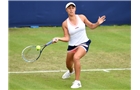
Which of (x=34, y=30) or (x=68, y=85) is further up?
(x=34, y=30)

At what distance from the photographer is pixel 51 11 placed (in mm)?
23250

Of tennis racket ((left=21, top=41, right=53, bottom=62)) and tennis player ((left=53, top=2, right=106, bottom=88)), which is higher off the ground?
tennis player ((left=53, top=2, right=106, bottom=88))

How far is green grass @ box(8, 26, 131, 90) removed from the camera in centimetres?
1330

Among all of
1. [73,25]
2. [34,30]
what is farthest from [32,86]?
[34,30]

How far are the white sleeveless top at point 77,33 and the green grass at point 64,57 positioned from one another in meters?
1.09

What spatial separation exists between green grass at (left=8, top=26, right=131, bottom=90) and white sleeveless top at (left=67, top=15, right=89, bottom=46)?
1088 millimetres

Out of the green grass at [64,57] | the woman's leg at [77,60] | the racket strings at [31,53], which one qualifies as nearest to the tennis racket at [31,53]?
the racket strings at [31,53]

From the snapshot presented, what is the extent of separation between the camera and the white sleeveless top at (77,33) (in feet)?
43.3

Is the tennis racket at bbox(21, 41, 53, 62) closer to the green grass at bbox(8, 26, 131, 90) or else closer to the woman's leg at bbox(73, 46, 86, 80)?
the green grass at bbox(8, 26, 131, 90)

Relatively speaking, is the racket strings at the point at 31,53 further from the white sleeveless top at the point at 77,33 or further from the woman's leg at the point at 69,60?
the white sleeveless top at the point at 77,33

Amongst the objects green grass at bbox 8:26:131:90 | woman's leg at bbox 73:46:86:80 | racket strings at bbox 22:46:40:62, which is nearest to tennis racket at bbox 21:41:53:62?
racket strings at bbox 22:46:40:62

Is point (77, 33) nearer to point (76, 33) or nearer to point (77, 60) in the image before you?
point (76, 33)

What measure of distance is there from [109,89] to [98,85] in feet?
1.74
